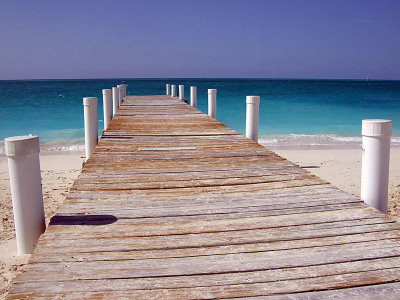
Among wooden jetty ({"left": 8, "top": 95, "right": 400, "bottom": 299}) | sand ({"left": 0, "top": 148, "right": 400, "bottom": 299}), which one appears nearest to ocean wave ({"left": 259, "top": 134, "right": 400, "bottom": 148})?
sand ({"left": 0, "top": 148, "right": 400, "bottom": 299})

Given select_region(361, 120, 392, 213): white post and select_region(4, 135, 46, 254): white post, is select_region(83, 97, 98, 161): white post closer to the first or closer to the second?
select_region(4, 135, 46, 254): white post

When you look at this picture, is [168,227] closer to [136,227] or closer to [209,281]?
[136,227]

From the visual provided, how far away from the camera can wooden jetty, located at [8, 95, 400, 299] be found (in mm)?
1837

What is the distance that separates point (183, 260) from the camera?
82.5 inches

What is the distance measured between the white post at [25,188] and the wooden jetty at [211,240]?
19 centimetres

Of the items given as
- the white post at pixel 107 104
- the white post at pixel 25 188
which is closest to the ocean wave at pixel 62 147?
the white post at pixel 107 104

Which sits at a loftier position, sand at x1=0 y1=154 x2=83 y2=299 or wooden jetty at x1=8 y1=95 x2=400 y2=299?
wooden jetty at x1=8 y1=95 x2=400 y2=299

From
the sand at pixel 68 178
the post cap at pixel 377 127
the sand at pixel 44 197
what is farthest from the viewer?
the sand at pixel 68 178

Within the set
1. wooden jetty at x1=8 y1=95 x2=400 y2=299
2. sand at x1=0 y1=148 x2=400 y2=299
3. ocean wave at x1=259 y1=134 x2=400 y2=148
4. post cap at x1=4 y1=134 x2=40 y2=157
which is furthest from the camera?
ocean wave at x1=259 y1=134 x2=400 y2=148

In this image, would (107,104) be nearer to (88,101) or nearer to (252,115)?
(88,101)

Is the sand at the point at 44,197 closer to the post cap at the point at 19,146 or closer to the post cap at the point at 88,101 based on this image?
the post cap at the point at 19,146

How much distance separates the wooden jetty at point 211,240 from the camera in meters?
1.84

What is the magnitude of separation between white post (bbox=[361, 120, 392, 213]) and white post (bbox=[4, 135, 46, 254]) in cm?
Answer: 250

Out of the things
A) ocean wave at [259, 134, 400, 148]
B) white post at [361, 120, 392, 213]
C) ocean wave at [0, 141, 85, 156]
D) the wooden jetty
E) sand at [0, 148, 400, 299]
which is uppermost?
white post at [361, 120, 392, 213]
